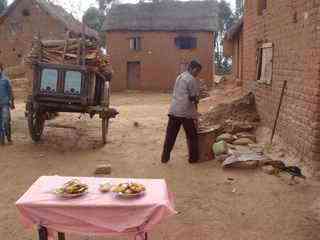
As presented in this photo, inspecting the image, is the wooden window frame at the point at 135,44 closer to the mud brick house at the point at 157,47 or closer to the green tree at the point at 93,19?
the mud brick house at the point at 157,47

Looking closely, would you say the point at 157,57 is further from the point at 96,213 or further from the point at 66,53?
the point at 96,213

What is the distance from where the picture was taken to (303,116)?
8039mm

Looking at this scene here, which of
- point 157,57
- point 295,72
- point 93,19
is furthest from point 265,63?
point 93,19

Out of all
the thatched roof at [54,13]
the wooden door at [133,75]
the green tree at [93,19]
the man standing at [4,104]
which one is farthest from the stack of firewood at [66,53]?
the green tree at [93,19]

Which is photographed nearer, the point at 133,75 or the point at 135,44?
the point at 135,44

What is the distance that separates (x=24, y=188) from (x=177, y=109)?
3.03m

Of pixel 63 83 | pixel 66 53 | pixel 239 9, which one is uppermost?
pixel 239 9

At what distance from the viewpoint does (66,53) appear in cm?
982

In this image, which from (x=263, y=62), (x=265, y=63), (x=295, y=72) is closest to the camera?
(x=295, y=72)

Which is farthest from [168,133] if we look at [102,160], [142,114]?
[142,114]

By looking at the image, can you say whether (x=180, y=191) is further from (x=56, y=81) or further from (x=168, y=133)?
(x=56, y=81)

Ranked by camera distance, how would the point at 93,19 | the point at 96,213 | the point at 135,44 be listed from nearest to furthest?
the point at 96,213 → the point at 135,44 → the point at 93,19

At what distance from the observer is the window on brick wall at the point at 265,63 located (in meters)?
10.6

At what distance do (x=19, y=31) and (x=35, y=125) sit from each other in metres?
23.3
